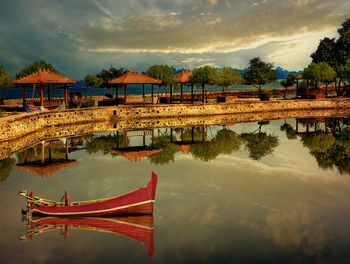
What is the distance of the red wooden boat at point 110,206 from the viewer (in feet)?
31.0

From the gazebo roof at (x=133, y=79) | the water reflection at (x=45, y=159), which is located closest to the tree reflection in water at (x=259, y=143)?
the water reflection at (x=45, y=159)

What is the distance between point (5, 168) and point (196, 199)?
1077 centimetres

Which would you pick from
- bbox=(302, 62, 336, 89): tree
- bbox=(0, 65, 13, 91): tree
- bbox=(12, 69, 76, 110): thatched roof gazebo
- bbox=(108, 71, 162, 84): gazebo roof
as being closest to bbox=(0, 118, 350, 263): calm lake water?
bbox=(12, 69, 76, 110): thatched roof gazebo

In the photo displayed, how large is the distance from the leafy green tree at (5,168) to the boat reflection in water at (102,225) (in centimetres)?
589

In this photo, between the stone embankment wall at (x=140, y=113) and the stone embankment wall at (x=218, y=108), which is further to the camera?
the stone embankment wall at (x=218, y=108)

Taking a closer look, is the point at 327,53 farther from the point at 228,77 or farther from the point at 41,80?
the point at 41,80

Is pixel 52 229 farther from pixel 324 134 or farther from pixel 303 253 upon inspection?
pixel 324 134

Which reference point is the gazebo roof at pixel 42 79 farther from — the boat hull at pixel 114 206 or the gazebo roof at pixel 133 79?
the boat hull at pixel 114 206

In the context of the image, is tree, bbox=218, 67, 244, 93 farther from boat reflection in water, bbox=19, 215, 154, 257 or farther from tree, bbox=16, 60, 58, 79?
boat reflection in water, bbox=19, 215, 154, 257

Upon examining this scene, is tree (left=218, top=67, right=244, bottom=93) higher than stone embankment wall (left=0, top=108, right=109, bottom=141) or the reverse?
higher

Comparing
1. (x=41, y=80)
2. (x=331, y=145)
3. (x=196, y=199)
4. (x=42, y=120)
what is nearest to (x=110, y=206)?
(x=196, y=199)

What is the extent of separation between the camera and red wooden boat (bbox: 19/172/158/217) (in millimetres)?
9453

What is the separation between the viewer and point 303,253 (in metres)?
8.18

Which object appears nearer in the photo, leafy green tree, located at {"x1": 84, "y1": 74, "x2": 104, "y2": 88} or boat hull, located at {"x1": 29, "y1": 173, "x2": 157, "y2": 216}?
boat hull, located at {"x1": 29, "y1": 173, "x2": 157, "y2": 216}
